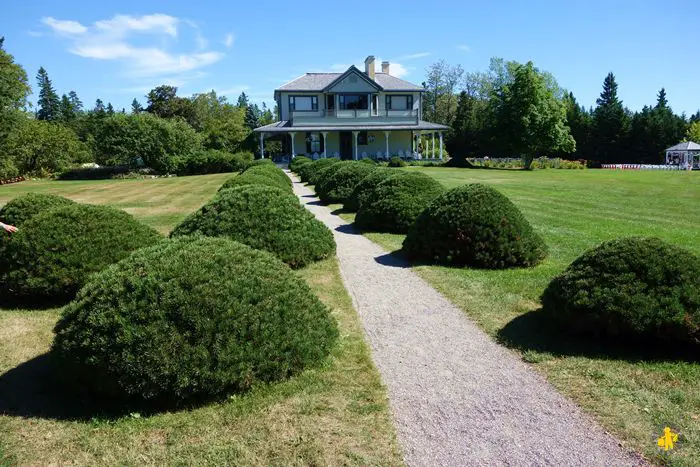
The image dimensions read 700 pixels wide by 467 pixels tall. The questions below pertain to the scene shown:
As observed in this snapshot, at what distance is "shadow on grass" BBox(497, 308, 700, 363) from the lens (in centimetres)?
519

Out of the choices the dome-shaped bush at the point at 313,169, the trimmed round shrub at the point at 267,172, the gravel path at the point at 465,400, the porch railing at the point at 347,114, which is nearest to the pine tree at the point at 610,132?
the porch railing at the point at 347,114

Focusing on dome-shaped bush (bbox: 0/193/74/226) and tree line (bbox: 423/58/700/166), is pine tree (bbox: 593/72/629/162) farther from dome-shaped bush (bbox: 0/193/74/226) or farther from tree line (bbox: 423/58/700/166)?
dome-shaped bush (bbox: 0/193/74/226)

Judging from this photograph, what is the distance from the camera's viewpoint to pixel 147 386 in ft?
14.0

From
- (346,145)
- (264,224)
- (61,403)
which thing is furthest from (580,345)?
(346,145)

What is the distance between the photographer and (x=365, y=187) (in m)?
15.8

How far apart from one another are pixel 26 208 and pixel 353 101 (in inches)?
1630

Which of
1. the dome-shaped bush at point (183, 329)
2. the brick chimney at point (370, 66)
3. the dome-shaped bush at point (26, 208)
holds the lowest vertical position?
the dome-shaped bush at point (183, 329)

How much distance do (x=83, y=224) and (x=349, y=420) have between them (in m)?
5.52

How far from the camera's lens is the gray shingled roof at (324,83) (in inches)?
1918

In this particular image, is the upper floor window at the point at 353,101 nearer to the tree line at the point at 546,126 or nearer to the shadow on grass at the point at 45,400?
the tree line at the point at 546,126

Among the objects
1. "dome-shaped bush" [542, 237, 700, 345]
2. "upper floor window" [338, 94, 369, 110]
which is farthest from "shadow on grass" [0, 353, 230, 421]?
"upper floor window" [338, 94, 369, 110]

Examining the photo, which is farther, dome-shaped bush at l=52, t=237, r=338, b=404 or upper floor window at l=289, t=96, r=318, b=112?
upper floor window at l=289, t=96, r=318, b=112

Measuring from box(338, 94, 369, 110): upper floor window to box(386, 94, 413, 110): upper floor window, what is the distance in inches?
100

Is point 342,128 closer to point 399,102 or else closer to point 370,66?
point 399,102
